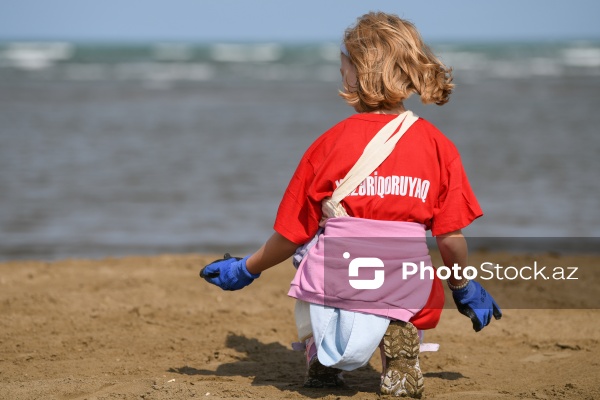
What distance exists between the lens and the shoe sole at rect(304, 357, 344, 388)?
3.39 metres

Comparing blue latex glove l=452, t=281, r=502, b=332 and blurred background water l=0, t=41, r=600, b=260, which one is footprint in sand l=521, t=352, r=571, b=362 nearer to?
blue latex glove l=452, t=281, r=502, b=332

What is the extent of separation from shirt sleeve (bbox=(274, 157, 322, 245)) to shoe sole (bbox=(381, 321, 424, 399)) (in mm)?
460

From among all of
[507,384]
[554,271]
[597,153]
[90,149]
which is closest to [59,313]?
[507,384]

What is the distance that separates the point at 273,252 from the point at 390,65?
2.64ft

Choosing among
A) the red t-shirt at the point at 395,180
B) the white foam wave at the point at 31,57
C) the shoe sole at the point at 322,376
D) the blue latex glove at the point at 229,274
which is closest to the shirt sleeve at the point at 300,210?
the red t-shirt at the point at 395,180

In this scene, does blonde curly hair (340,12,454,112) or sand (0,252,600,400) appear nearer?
blonde curly hair (340,12,454,112)

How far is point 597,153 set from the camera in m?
10.4

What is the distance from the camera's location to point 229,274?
3.32 m

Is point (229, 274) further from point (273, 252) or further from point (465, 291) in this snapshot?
point (465, 291)

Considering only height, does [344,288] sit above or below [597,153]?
above

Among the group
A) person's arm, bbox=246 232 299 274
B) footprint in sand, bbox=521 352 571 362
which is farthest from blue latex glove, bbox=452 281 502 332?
footprint in sand, bbox=521 352 571 362

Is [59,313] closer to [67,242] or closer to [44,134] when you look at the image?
[67,242]

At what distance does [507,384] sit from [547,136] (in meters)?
8.97

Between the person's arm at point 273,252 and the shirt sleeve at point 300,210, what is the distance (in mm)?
43
